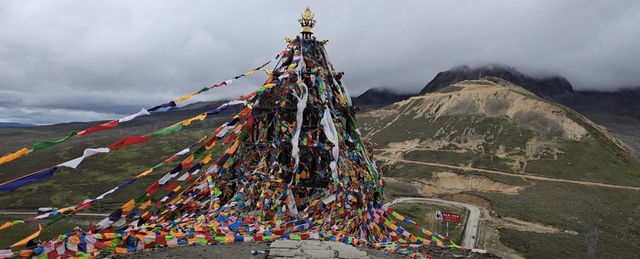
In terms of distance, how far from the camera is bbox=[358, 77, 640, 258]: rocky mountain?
32219mm

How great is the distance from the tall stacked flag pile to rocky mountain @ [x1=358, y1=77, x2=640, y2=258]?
2012 centimetres

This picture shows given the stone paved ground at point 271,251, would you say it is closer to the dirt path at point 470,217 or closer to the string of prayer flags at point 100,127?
the string of prayer flags at point 100,127

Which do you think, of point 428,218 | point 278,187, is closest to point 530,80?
point 428,218

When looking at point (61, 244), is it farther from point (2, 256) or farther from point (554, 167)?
point (554, 167)

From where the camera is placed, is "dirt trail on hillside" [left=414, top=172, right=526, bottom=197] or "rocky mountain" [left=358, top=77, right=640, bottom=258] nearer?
"rocky mountain" [left=358, top=77, right=640, bottom=258]

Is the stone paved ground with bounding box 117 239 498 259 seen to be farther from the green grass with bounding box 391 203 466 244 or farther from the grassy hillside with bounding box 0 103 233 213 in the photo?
the grassy hillside with bounding box 0 103 233 213

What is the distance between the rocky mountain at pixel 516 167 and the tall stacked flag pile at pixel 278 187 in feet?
66.0

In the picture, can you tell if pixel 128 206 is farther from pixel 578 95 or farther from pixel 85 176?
pixel 578 95

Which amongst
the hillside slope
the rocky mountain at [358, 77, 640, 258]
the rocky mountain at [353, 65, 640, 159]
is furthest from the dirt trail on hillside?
the rocky mountain at [353, 65, 640, 159]

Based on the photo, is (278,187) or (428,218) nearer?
→ (278,187)

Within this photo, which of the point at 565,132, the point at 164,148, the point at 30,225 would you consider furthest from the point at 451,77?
the point at 30,225

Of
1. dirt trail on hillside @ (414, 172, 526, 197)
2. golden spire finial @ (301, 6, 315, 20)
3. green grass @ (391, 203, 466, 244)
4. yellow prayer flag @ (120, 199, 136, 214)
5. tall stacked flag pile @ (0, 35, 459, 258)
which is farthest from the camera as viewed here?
dirt trail on hillside @ (414, 172, 526, 197)

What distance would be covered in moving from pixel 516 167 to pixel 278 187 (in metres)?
62.0

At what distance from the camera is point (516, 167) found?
2376 inches
